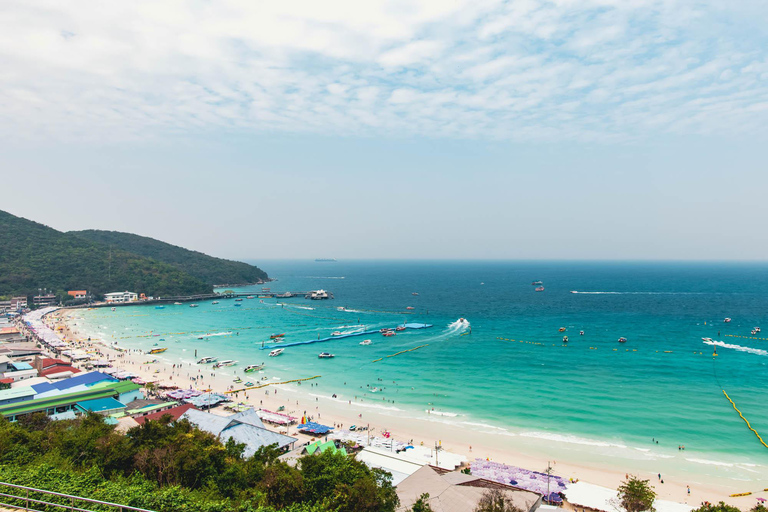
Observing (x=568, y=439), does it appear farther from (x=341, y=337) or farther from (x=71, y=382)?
(x=341, y=337)

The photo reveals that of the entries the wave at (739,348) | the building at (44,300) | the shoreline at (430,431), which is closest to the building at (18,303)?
the building at (44,300)

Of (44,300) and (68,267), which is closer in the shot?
(44,300)

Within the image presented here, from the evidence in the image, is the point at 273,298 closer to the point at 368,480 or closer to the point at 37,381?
the point at 37,381

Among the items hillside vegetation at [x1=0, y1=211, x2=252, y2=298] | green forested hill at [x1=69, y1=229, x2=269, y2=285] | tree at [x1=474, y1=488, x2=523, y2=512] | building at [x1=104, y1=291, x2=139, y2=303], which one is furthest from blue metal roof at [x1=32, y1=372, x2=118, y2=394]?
green forested hill at [x1=69, y1=229, x2=269, y2=285]

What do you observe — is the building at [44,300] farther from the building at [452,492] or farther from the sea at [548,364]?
the building at [452,492]

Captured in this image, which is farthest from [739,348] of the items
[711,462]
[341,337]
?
[341,337]
